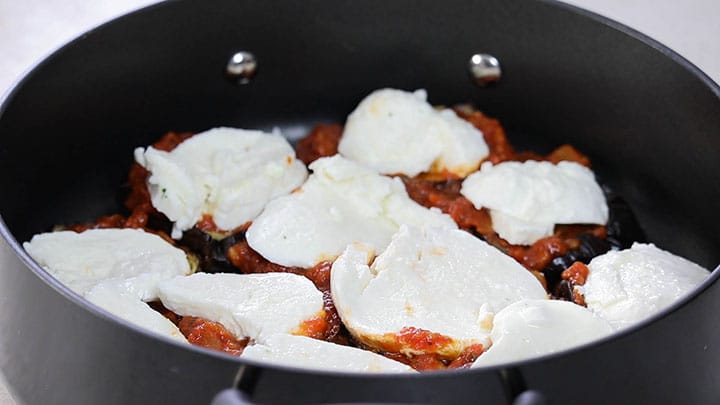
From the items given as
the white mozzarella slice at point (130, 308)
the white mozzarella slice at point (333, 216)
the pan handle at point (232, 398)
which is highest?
the pan handle at point (232, 398)

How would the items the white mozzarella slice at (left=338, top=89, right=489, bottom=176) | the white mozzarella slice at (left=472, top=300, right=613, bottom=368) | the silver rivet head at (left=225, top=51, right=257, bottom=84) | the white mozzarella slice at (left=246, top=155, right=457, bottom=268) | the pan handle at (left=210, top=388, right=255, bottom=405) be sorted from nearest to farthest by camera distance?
the pan handle at (left=210, top=388, right=255, bottom=405) < the white mozzarella slice at (left=472, top=300, right=613, bottom=368) < the white mozzarella slice at (left=246, top=155, right=457, bottom=268) < the white mozzarella slice at (left=338, top=89, right=489, bottom=176) < the silver rivet head at (left=225, top=51, right=257, bottom=84)

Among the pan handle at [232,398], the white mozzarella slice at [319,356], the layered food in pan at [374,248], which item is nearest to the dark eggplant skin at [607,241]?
the layered food in pan at [374,248]

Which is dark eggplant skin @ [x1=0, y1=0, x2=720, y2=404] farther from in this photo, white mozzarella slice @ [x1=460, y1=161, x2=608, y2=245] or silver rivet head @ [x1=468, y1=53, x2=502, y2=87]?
white mozzarella slice @ [x1=460, y1=161, x2=608, y2=245]

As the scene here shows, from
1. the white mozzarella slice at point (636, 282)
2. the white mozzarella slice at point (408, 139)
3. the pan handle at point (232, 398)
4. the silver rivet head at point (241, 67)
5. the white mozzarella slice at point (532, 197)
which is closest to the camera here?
the pan handle at point (232, 398)

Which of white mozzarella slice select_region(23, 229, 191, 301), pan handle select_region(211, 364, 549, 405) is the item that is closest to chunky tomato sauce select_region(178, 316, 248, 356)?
white mozzarella slice select_region(23, 229, 191, 301)

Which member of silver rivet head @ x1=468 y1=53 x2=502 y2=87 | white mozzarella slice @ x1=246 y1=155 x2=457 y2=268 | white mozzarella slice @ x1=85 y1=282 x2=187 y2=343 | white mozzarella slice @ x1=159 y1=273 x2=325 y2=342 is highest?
silver rivet head @ x1=468 y1=53 x2=502 y2=87

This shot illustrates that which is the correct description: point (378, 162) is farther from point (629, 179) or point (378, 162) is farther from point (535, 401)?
point (535, 401)

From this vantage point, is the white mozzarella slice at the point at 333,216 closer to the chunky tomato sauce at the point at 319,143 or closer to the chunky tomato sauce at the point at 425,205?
the chunky tomato sauce at the point at 425,205

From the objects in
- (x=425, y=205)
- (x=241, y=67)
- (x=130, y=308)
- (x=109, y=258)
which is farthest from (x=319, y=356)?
(x=241, y=67)
